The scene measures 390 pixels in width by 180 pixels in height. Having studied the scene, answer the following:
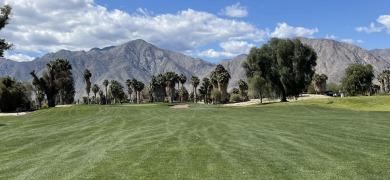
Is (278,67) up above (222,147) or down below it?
above

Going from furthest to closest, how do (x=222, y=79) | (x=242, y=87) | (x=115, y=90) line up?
(x=115, y=90) → (x=242, y=87) → (x=222, y=79)

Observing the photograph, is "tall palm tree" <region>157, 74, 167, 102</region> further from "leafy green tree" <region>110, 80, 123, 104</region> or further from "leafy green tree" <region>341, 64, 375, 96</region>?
"leafy green tree" <region>341, 64, 375, 96</region>

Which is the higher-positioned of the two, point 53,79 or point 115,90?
point 53,79

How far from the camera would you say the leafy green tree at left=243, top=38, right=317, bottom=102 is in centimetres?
8656

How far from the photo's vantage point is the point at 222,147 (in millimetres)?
18031

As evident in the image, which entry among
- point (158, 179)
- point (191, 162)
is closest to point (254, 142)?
point (191, 162)

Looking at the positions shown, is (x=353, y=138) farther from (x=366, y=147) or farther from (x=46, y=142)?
(x=46, y=142)

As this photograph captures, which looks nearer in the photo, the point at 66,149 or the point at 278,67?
the point at 66,149

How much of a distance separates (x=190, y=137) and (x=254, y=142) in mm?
3935

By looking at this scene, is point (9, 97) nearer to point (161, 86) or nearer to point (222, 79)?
point (222, 79)

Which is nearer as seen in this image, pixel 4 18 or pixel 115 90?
pixel 4 18

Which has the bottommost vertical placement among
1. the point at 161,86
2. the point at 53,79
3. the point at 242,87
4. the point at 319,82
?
the point at 242,87

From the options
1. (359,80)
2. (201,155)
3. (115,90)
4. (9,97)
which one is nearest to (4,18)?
(201,155)

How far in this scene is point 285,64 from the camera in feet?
286
